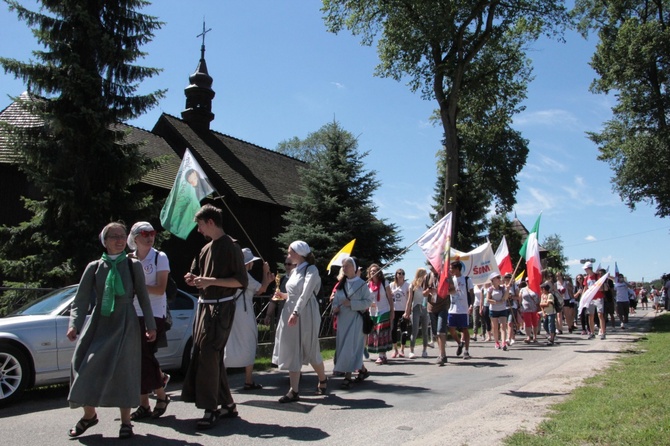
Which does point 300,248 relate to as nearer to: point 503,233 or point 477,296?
point 477,296

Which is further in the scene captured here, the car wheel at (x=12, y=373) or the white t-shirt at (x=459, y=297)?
the white t-shirt at (x=459, y=297)

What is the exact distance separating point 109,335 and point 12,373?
310cm

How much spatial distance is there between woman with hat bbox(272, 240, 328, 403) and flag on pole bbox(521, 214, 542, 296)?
24.5ft

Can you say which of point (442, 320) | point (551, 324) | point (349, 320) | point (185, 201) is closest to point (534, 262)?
point (551, 324)

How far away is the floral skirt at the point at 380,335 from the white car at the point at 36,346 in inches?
200

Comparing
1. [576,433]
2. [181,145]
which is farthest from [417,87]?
[576,433]

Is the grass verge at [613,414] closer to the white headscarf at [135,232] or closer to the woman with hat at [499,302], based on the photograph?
the woman with hat at [499,302]

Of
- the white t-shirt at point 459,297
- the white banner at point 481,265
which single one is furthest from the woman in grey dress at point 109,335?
the white banner at point 481,265

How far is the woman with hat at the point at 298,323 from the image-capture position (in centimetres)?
690

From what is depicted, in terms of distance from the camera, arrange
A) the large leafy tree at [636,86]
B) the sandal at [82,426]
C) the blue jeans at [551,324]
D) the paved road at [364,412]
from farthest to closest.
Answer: the large leafy tree at [636,86] < the blue jeans at [551,324] < the paved road at [364,412] < the sandal at [82,426]

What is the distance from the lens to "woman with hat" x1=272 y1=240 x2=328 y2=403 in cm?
690

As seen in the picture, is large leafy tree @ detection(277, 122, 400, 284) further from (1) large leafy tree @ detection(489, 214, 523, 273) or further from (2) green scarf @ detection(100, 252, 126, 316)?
(1) large leafy tree @ detection(489, 214, 523, 273)

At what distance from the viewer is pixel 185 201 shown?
809 centimetres

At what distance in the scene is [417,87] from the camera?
25.5 m
